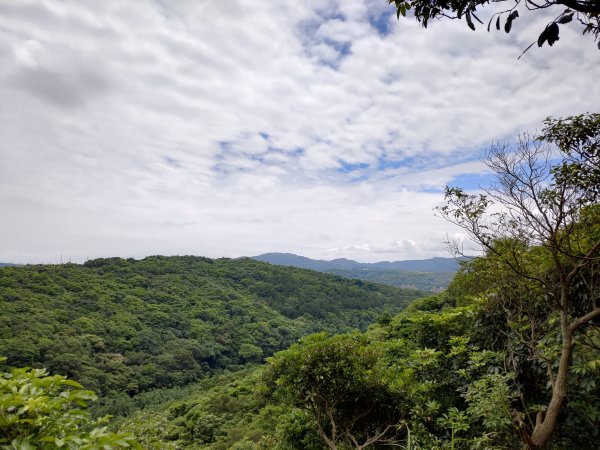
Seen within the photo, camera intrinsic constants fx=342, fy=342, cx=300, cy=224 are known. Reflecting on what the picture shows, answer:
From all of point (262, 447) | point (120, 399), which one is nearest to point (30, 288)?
point (120, 399)

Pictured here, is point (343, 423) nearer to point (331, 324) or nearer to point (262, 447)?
point (262, 447)

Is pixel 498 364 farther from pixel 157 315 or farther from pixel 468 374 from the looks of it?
pixel 157 315

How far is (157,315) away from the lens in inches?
2121

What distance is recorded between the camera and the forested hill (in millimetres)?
37656

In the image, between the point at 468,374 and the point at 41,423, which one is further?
the point at 468,374

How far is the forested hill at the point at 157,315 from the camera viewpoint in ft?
124

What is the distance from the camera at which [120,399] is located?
33.2 m

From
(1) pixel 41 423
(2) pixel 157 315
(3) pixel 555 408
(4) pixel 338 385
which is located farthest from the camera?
(2) pixel 157 315

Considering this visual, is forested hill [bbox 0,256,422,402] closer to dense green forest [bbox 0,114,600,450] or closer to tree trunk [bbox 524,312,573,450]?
dense green forest [bbox 0,114,600,450]

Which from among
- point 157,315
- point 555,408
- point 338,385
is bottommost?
point 157,315

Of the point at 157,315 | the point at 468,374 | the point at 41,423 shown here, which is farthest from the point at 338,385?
the point at 157,315

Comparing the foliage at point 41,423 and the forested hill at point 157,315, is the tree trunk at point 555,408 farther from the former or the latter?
the forested hill at point 157,315

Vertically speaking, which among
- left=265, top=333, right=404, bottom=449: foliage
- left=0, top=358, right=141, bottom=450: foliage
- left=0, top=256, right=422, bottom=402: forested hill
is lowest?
left=0, top=256, right=422, bottom=402: forested hill

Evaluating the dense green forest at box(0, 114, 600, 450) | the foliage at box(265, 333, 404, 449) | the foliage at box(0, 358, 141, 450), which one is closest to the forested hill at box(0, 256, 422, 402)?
the dense green forest at box(0, 114, 600, 450)
